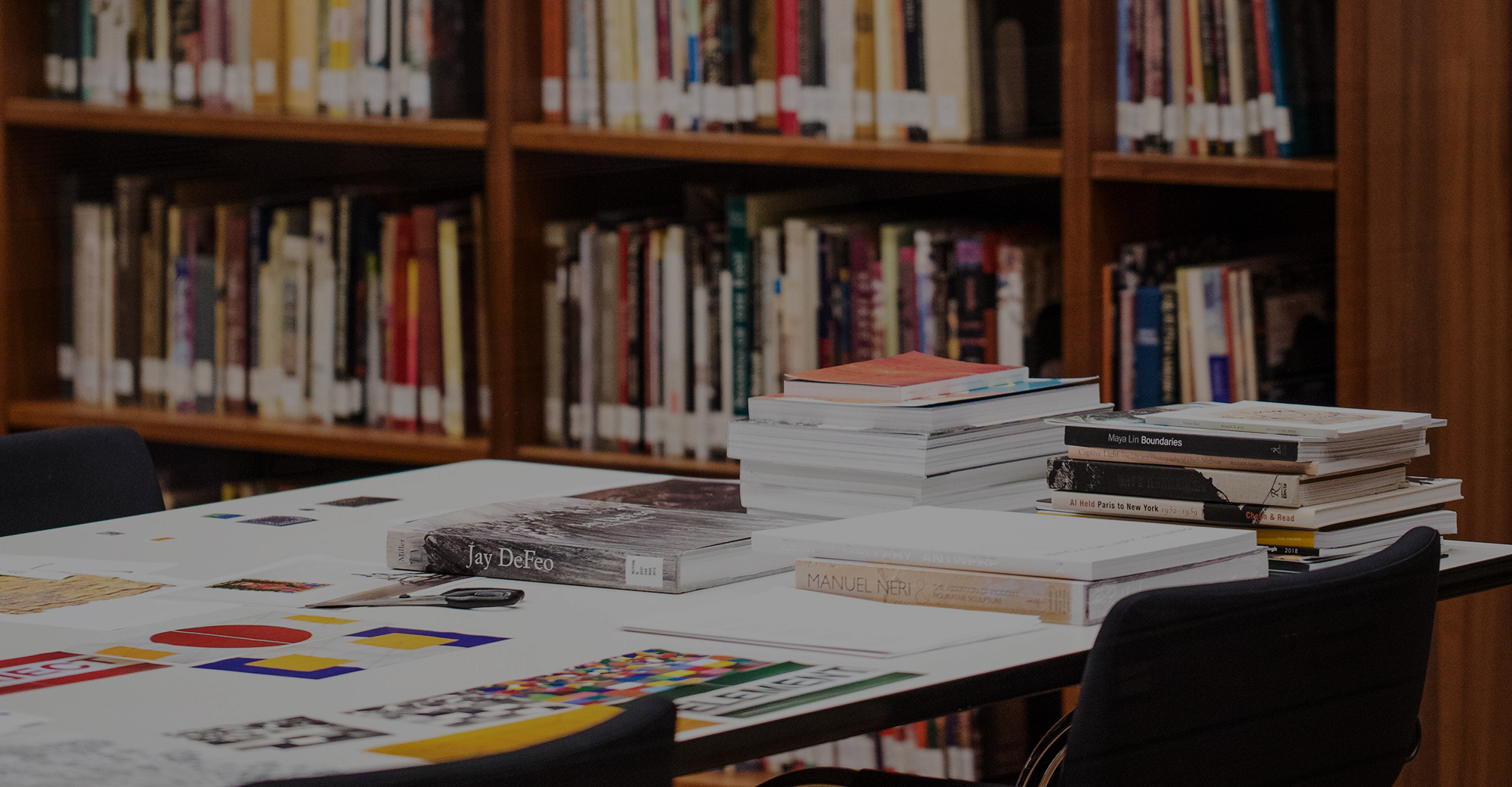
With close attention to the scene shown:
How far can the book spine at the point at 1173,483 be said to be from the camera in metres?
1.30

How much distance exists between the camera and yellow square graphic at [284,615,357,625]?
4.02 ft

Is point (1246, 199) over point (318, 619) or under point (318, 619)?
over

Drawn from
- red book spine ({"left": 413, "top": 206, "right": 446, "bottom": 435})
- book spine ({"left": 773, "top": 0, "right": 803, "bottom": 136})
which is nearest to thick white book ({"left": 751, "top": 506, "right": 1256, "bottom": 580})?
book spine ({"left": 773, "top": 0, "right": 803, "bottom": 136})

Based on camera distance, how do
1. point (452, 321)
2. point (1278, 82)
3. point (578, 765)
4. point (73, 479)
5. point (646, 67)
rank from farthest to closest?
1. point (452, 321)
2. point (646, 67)
3. point (1278, 82)
4. point (73, 479)
5. point (578, 765)

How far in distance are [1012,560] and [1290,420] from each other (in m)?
0.30

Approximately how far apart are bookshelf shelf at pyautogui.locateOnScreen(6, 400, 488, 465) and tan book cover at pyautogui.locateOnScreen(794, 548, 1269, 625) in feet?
4.95

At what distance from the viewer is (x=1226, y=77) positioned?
217cm

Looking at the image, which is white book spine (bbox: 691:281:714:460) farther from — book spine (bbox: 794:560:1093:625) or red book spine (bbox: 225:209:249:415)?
book spine (bbox: 794:560:1093:625)

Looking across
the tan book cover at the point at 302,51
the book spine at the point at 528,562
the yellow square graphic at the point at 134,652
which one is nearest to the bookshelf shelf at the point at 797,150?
the tan book cover at the point at 302,51

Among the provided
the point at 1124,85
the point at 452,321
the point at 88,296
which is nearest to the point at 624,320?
the point at 452,321

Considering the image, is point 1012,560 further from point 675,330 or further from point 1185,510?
point 675,330

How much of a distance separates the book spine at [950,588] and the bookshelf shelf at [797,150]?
1120 mm

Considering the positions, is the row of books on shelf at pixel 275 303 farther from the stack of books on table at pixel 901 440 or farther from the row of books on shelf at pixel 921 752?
the stack of books on table at pixel 901 440

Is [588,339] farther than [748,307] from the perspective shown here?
Yes
